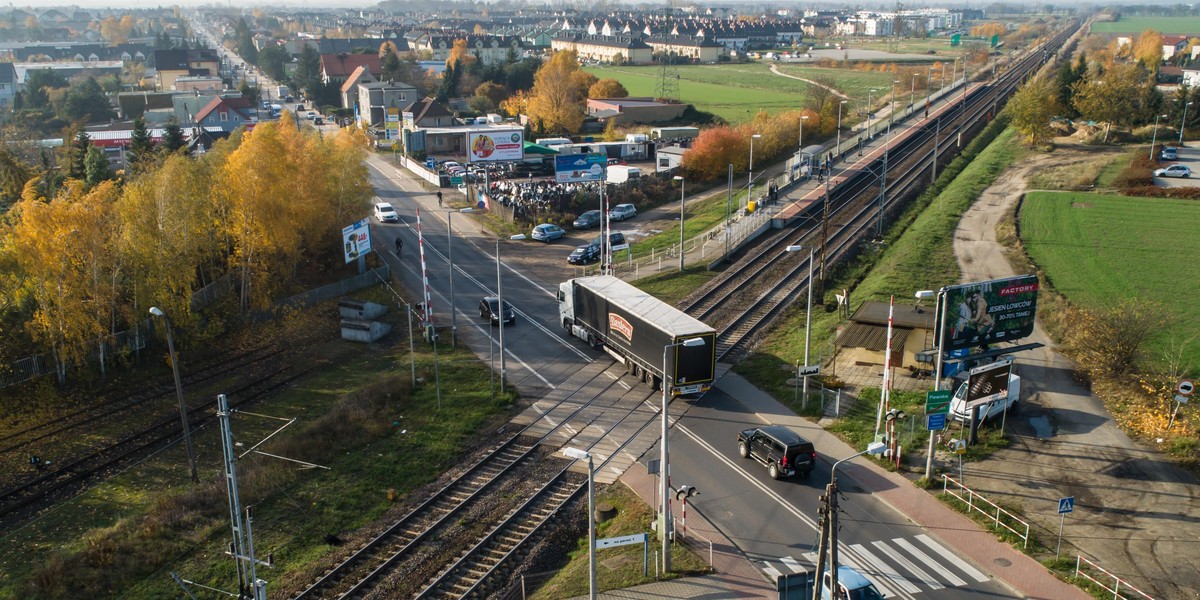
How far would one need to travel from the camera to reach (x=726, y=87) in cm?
14412

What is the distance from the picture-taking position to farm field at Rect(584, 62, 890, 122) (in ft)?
399

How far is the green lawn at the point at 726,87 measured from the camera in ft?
394

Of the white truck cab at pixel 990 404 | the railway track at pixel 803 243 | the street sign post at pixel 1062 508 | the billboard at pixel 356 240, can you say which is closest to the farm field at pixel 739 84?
the railway track at pixel 803 243

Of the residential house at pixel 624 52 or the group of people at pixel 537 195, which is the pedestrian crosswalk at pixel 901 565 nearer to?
the group of people at pixel 537 195

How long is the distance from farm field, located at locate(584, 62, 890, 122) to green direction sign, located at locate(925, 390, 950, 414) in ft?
284

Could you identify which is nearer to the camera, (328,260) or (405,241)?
(328,260)

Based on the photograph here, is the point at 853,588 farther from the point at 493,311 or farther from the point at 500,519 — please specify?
the point at 493,311

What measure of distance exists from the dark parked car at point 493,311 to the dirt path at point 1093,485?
21705mm

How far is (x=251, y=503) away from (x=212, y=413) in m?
8.64

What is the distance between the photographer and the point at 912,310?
34.3 m

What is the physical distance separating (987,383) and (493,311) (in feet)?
73.7

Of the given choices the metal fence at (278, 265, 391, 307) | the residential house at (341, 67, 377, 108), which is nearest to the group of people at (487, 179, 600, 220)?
the metal fence at (278, 265, 391, 307)

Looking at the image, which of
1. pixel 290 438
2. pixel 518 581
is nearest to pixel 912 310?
pixel 518 581

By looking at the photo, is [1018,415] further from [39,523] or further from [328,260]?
[328,260]
